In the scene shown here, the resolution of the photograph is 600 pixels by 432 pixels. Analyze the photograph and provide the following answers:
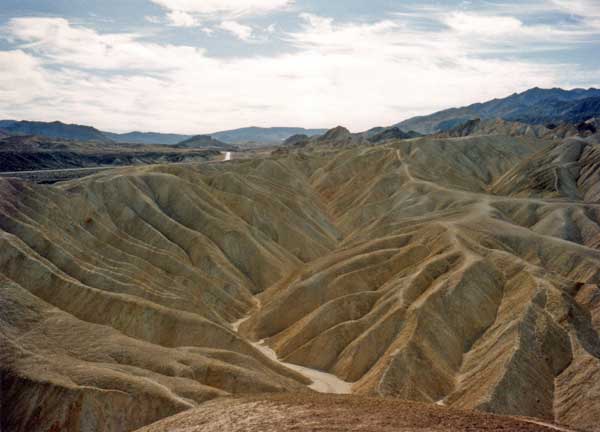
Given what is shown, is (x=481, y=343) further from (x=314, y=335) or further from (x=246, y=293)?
(x=246, y=293)

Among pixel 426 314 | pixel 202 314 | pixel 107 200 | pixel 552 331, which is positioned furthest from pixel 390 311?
pixel 107 200

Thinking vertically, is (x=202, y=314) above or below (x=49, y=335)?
below

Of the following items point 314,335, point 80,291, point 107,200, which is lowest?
point 314,335

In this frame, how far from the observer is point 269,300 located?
63.6 metres

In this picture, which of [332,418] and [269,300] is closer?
[332,418]

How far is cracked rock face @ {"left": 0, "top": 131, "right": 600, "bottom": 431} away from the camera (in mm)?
33406

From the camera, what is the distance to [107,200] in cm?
7050

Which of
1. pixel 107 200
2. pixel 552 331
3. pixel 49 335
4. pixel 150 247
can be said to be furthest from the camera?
pixel 107 200

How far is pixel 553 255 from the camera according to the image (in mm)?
58344

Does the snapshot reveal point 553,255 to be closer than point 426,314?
No

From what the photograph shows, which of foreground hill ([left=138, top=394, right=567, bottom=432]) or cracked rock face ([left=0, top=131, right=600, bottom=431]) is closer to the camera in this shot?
foreground hill ([left=138, top=394, right=567, bottom=432])

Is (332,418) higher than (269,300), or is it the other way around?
(332,418)

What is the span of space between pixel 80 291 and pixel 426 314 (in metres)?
28.0

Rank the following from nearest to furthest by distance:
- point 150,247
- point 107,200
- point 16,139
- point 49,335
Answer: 1. point 49,335
2. point 150,247
3. point 107,200
4. point 16,139
